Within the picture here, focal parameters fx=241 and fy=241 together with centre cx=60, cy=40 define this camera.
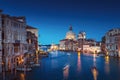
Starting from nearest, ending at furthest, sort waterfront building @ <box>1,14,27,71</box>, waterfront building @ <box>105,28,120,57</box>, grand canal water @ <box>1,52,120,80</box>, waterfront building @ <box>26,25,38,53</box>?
grand canal water @ <box>1,52,120,80</box>, waterfront building @ <box>1,14,27,71</box>, waterfront building @ <box>26,25,38,53</box>, waterfront building @ <box>105,28,120,57</box>

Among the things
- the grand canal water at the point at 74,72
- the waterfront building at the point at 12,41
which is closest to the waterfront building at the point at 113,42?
the grand canal water at the point at 74,72

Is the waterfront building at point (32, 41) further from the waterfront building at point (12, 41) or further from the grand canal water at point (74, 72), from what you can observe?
the waterfront building at point (12, 41)

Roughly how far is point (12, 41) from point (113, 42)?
170ft

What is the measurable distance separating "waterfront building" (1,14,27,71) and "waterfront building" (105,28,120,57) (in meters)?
41.9

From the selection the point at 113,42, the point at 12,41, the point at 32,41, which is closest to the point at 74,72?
the point at 12,41

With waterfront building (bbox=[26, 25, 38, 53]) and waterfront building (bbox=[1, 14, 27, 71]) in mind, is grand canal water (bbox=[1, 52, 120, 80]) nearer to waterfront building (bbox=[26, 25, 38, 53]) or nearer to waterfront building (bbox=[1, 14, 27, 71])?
waterfront building (bbox=[1, 14, 27, 71])

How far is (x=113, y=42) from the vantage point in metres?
84.4

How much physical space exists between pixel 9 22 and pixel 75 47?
16006 cm

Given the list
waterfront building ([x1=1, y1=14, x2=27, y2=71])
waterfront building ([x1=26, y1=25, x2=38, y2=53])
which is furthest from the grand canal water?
waterfront building ([x1=26, y1=25, x2=38, y2=53])

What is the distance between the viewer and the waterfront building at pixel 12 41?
36594 millimetres

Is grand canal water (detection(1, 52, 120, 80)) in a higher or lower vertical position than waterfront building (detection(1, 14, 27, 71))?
lower

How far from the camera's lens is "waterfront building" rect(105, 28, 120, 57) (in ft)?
263

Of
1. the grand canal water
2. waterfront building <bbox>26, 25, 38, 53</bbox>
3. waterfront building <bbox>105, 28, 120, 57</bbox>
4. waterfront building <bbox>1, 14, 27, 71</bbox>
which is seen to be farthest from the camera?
waterfront building <bbox>105, 28, 120, 57</bbox>

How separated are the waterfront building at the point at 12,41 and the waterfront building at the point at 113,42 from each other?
137 feet
